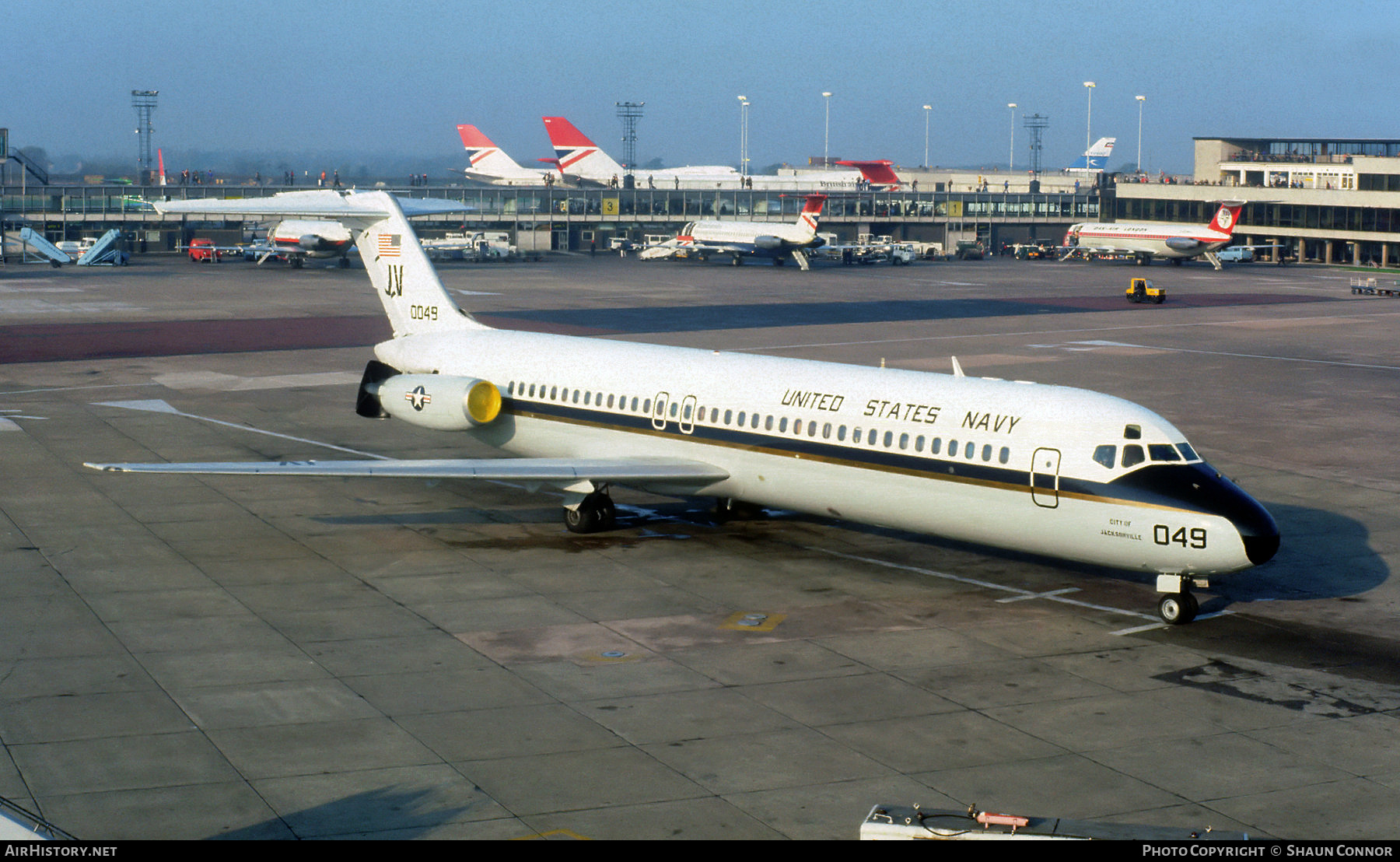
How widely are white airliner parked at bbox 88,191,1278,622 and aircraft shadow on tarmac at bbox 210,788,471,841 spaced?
10527 mm

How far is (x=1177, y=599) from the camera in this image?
68.6 feet

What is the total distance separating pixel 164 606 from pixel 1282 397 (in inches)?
1426

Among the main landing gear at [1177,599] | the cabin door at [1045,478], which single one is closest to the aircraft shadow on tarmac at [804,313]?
the cabin door at [1045,478]

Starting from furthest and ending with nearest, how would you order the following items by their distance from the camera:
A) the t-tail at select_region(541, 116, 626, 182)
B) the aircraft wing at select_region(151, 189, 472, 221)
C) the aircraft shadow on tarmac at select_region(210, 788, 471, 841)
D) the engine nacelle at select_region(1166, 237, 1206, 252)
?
the t-tail at select_region(541, 116, 626, 182)
the engine nacelle at select_region(1166, 237, 1206, 252)
the aircraft wing at select_region(151, 189, 472, 221)
the aircraft shadow on tarmac at select_region(210, 788, 471, 841)

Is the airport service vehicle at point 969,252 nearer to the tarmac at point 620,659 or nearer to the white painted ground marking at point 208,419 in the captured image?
the tarmac at point 620,659

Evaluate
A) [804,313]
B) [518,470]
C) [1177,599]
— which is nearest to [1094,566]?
[1177,599]

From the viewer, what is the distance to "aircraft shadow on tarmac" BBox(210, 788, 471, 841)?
13336mm

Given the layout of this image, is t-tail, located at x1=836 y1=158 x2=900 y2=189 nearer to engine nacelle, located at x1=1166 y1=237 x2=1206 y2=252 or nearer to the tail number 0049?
engine nacelle, located at x1=1166 y1=237 x2=1206 y2=252

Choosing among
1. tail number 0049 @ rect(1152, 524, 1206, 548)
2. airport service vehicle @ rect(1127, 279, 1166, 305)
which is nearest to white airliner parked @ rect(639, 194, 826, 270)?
airport service vehicle @ rect(1127, 279, 1166, 305)

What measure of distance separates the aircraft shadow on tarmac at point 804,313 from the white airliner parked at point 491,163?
298 ft

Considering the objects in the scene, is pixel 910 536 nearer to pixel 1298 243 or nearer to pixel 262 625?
pixel 262 625

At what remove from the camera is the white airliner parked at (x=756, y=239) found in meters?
114

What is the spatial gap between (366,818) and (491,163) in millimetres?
156256

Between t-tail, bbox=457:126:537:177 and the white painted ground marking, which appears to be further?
t-tail, bbox=457:126:537:177
